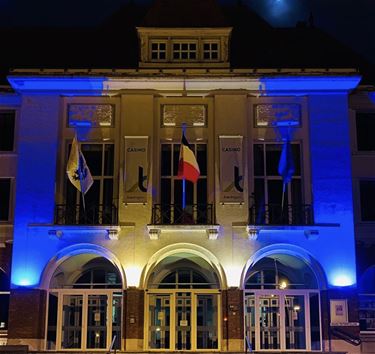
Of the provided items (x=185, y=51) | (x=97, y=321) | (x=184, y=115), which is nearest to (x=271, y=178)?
(x=184, y=115)

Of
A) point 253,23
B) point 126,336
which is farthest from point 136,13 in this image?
point 126,336

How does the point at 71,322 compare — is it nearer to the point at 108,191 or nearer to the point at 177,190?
the point at 108,191

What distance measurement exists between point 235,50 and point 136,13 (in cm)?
513

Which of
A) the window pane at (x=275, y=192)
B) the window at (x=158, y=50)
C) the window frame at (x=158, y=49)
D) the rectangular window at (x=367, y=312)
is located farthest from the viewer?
the window at (x=158, y=50)

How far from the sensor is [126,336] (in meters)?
21.7

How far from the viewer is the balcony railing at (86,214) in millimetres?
22688

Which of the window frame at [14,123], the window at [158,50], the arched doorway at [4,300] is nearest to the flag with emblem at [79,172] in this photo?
the window frame at [14,123]

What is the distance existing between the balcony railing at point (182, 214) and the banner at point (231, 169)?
700 mm

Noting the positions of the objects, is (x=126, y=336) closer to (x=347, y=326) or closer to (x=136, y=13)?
(x=347, y=326)

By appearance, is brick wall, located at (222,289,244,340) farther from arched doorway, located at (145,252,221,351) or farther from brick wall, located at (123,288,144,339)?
brick wall, located at (123,288,144,339)

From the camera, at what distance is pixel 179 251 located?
73.9 feet

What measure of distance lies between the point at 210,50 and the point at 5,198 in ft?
29.1

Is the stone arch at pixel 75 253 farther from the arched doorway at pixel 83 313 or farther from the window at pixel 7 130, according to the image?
the window at pixel 7 130

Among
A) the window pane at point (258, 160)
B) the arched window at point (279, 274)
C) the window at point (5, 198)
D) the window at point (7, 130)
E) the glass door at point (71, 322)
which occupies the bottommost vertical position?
the glass door at point (71, 322)
